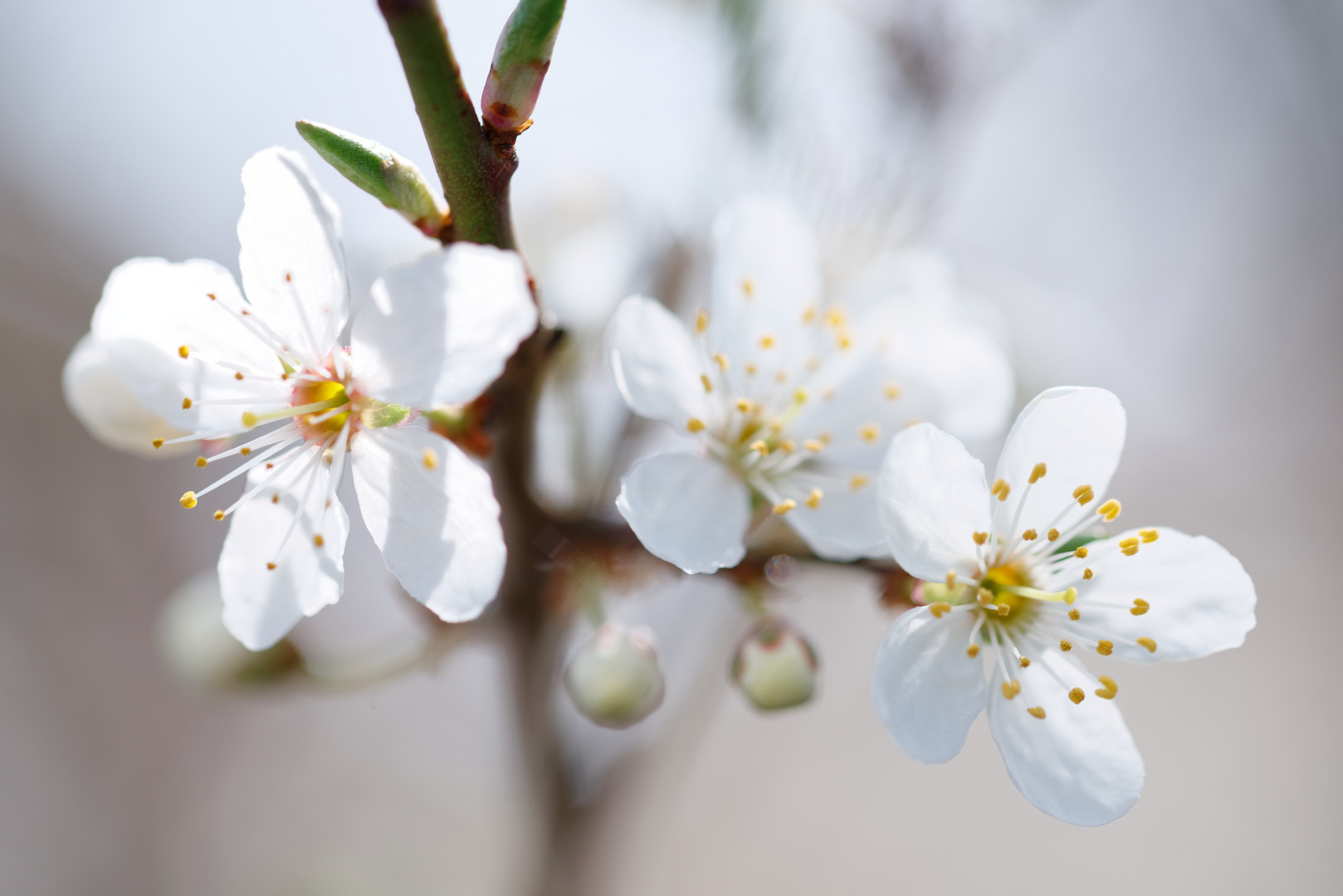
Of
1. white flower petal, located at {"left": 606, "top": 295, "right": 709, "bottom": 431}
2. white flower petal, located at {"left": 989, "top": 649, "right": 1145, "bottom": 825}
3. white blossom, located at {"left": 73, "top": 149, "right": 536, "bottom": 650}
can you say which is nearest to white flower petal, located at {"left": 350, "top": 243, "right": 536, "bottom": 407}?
white blossom, located at {"left": 73, "top": 149, "right": 536, "bottom": 650}

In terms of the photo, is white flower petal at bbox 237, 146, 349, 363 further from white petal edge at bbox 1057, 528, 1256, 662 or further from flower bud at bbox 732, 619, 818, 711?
white petal edge at bbox 1057, 528, 1256, 662

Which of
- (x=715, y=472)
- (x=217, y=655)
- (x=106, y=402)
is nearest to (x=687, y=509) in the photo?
(x=715, y=472)

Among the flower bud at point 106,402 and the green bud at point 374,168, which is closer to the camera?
the green bud at point 374,168

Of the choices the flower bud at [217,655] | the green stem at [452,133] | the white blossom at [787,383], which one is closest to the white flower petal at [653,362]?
the white blossom at [787,383]

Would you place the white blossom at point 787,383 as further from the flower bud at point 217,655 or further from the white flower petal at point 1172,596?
the flower bud at point 217,655

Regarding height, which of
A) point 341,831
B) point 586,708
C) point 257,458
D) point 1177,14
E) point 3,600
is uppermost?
point 1177,14

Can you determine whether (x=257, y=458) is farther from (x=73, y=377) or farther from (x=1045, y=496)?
(x=1045, y=496)

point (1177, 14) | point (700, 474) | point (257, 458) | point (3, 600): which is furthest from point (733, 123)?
point (3, 600)
